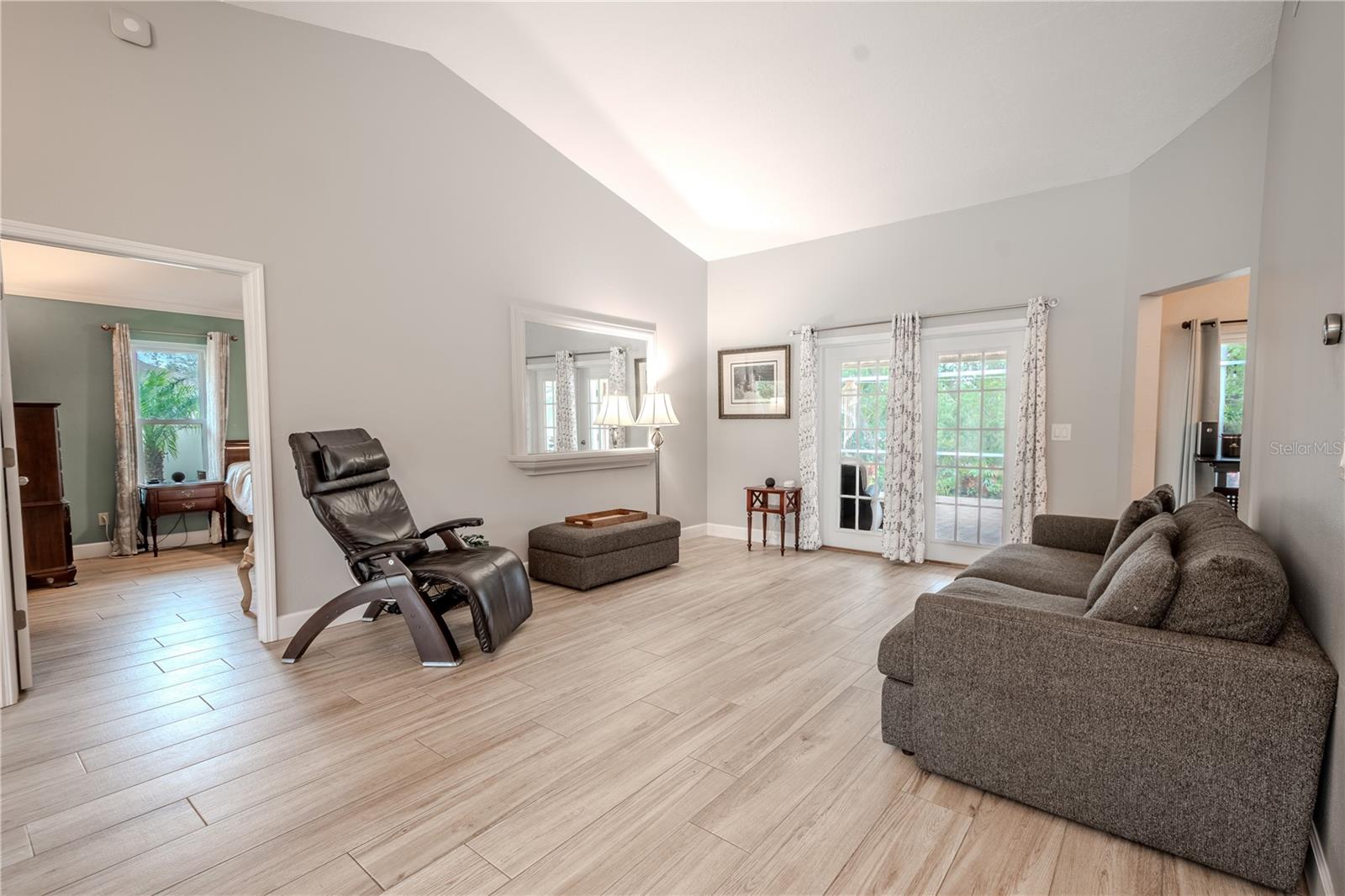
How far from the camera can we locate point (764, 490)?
5629mm

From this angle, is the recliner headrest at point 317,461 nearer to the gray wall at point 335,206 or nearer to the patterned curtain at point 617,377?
the gray wall at point 335,206

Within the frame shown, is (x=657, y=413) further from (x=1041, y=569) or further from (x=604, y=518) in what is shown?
(x=1041, y=569)

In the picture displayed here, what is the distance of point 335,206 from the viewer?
359cm

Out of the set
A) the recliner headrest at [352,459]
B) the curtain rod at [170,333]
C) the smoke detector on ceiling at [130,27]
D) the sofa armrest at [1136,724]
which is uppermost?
the smoke detector on ceiling at [130,27]

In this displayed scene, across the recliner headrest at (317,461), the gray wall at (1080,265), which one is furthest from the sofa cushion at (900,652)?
the gray wall at (1080,265)

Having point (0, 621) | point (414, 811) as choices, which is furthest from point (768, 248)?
point (0, 621)

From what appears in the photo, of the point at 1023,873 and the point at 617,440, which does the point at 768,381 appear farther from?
the point at 1023,873

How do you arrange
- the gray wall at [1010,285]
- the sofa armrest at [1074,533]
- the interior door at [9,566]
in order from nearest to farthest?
the interior door at [9,566] → the sofa armrest at [1074,533] → the gray wall at [1010,285]

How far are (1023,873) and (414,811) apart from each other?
1.75 metres

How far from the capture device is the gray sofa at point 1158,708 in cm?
148

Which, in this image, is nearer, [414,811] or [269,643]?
[414,811]

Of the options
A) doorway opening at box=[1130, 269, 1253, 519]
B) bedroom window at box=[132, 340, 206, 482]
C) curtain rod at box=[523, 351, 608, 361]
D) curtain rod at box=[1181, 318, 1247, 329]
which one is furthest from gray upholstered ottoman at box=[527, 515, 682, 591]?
curtain rod at box=[1181, 318, 1247, 329]

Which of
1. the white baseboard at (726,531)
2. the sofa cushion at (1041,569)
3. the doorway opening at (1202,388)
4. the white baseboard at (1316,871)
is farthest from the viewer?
the white baseboard at (726,531)

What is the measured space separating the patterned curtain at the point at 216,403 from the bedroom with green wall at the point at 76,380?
0.63m
